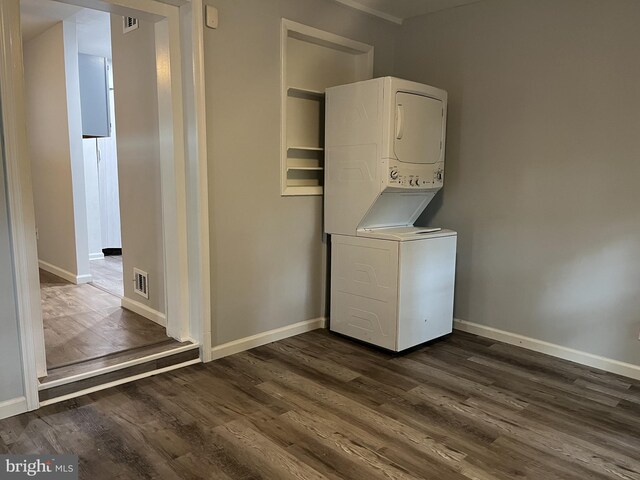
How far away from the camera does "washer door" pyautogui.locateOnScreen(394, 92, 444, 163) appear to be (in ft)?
9.78

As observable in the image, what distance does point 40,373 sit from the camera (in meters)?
2.38

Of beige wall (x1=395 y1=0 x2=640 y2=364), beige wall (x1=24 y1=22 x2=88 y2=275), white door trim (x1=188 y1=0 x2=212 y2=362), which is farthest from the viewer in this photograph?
beige wall (x1=24 y1=22 x2=88 y2=275)

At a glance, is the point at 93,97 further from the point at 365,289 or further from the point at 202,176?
the point at 365,289

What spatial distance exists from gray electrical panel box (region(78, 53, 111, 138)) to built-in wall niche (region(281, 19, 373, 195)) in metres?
2.38

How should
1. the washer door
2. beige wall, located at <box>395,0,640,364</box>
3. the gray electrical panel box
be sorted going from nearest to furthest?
beige wall, located at <box>395,0,640,364</box>, the washer door, the gray electrical panel box

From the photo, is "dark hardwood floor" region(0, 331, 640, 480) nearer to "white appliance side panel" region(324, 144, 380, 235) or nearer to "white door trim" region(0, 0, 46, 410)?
"white door trim" region(0, 0, 46, 410)

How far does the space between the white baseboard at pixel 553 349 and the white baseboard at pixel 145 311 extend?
213 centimetres

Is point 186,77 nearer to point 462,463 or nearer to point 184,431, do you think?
point 184,431

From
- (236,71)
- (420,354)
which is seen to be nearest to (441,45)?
(236,71)

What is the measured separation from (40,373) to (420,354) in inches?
85.6

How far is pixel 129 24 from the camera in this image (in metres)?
3.25

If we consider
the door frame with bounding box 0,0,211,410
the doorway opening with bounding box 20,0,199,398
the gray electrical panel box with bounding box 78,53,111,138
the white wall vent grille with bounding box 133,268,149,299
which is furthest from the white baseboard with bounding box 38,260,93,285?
the door frame with bounding box 0,0,211,410

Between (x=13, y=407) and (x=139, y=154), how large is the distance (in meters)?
1.76

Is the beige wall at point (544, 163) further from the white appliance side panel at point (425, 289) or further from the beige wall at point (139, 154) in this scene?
the beige wall at point (139, 154)
